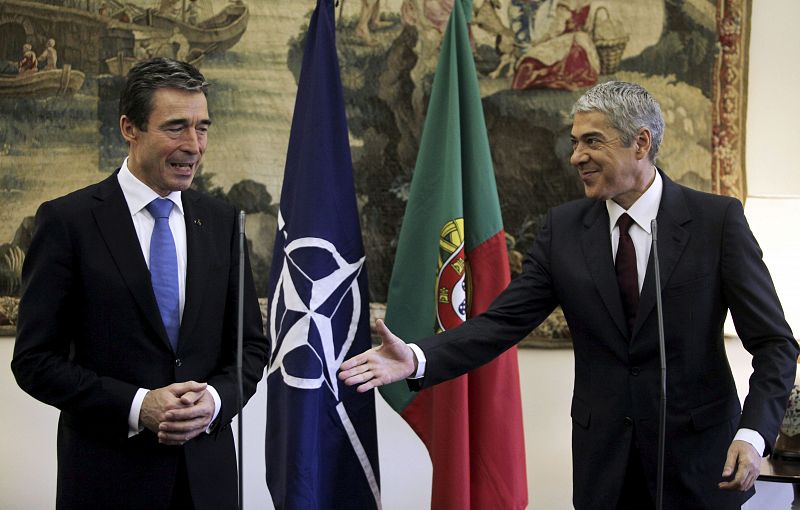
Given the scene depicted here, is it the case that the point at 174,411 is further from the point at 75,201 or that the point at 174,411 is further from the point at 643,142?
the point at 643,142

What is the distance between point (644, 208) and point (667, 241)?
0.12 metres

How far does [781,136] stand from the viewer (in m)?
3.39

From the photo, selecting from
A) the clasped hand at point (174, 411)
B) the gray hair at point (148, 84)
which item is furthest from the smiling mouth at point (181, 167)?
the clasped hand at point (174, 411)

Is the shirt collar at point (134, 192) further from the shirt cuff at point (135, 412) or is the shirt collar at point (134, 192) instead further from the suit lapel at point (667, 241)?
the suit lapel at point (667, 241)

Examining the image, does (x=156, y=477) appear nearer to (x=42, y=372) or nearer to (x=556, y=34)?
(x=42, y=372)

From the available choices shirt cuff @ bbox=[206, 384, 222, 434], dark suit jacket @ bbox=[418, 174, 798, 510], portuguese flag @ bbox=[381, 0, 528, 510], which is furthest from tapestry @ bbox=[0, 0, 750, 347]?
shirt cuff @ bbox=[206, 384, 222, 434]

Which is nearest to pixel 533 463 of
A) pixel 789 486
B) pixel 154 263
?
pixel 789 486

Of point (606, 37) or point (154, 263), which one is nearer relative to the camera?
point (154, 263)

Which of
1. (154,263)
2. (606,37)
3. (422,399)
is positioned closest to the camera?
(154,263)

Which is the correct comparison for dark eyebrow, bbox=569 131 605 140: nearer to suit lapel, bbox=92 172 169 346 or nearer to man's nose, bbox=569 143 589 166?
man's nose, bbox=569 143 589 166

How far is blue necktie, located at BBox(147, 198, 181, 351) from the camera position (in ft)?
6.70

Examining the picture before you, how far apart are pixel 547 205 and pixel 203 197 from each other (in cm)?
155

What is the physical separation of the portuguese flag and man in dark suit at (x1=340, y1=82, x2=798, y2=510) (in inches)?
23.8

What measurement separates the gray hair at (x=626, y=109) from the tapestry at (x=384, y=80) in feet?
3.50
